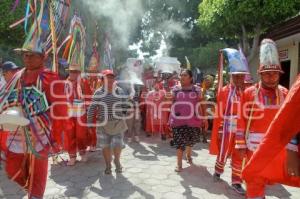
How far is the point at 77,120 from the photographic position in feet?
24.5

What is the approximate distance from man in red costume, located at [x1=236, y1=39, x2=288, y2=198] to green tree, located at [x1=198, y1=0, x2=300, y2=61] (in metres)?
8.36

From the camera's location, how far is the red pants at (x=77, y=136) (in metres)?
7.38

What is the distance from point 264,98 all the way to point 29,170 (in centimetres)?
268

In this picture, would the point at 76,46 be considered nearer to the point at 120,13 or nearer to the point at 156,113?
the point at 156,113

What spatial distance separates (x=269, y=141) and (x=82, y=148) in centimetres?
535

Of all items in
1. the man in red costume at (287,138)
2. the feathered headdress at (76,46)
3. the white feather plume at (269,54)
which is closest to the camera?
the man in red costume at (287,138)

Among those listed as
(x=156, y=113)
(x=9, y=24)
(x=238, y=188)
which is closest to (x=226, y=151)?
(x=238, y=188)

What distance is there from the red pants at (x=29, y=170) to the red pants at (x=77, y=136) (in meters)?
3.07

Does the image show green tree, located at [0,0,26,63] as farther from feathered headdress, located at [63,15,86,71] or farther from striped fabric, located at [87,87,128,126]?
striped fabric, located at [87,87,128,126]

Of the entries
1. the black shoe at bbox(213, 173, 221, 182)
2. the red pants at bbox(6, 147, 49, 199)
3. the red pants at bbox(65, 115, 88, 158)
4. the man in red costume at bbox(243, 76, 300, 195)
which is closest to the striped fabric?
the red pants at bbox(65, 115, 88, 158)

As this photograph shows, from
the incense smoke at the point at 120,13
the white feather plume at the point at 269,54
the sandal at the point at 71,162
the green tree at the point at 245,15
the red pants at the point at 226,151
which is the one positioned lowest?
the sandal at the point at 71,162

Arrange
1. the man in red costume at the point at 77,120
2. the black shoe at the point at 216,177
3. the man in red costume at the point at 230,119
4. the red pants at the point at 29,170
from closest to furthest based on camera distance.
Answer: the red pants at the point at 29,170 < the man in red costume at the point at 230,119 < the black shoe at the point at 216,177 < the man in red costume at the point at 77,120

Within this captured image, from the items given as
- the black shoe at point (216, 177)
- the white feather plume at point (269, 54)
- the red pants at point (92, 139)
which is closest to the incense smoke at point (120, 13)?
the red pants at point (92, 139)

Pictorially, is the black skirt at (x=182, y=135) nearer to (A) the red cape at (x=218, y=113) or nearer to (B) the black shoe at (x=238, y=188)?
(A) the red cape at (x=218, y=113)
